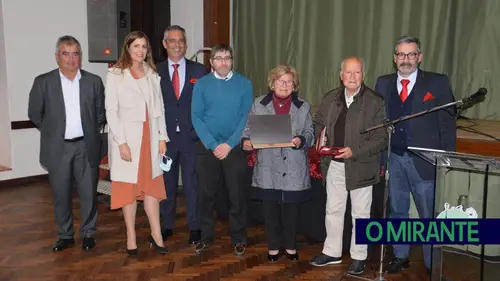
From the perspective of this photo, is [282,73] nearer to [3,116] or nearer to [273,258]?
[273,258]

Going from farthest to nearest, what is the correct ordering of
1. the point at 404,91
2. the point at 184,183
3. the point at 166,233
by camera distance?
the point at 166,233 < the point at 184,183 < the point at 404,91

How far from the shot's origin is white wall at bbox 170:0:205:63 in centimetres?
652

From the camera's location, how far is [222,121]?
3.57 meters

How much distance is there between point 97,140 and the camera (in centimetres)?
382

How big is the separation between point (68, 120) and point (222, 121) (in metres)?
1.11

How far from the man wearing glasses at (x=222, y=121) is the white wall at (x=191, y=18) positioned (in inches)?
120

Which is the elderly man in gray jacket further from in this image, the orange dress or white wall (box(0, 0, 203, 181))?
white wall (box(0, 0, 203, 181))

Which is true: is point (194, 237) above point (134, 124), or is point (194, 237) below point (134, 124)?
below

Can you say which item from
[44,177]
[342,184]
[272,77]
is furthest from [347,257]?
[44,177]

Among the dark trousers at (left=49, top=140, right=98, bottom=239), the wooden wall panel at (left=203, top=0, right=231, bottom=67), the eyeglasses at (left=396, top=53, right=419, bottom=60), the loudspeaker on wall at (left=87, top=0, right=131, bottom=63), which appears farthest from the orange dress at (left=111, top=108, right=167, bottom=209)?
the wooden wall panel at (left=203, top=0, right=231, bottom=67)

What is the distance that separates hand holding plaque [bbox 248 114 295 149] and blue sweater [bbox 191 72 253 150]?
0.26 meters

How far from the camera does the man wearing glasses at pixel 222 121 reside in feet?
11.6

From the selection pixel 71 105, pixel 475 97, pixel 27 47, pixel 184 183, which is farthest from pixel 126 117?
pixel 27 47

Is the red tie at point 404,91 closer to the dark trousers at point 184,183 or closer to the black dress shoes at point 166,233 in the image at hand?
the dark trousers at point 184,183
